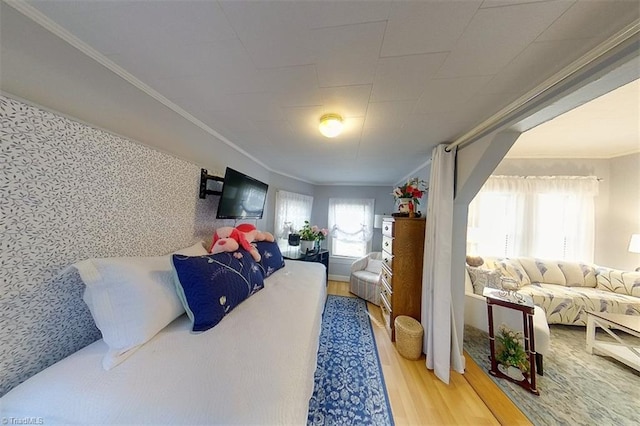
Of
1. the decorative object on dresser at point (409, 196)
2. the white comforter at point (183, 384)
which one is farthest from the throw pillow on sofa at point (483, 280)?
the white comforter at point (183, 384)

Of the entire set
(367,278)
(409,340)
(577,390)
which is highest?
(367,278)

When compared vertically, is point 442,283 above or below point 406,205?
below

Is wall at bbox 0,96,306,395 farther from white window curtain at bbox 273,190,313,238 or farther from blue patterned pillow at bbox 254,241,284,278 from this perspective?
white window curtain at bbox 273,190,313,238

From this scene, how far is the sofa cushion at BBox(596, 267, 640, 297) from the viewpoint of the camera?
257 centimetres

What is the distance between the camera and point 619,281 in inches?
104

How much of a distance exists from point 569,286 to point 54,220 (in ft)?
17.4

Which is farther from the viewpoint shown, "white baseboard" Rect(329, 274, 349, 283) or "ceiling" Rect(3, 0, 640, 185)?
"white baseboard" Rect(329, 274, 349, 283)

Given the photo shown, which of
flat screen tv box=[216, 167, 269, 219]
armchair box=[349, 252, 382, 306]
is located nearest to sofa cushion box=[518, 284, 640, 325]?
armchair box=[349, 252, 382, 306]

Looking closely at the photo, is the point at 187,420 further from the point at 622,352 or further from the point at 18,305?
the point at 622,352

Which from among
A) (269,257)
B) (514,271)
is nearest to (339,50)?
(269,257)

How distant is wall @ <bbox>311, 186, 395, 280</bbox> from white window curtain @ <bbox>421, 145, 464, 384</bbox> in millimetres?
2375

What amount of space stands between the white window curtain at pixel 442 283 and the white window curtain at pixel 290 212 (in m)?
2.35

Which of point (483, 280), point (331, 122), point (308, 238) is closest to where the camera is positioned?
point (331, 122)

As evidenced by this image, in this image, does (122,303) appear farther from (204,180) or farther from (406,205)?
(406,205)
